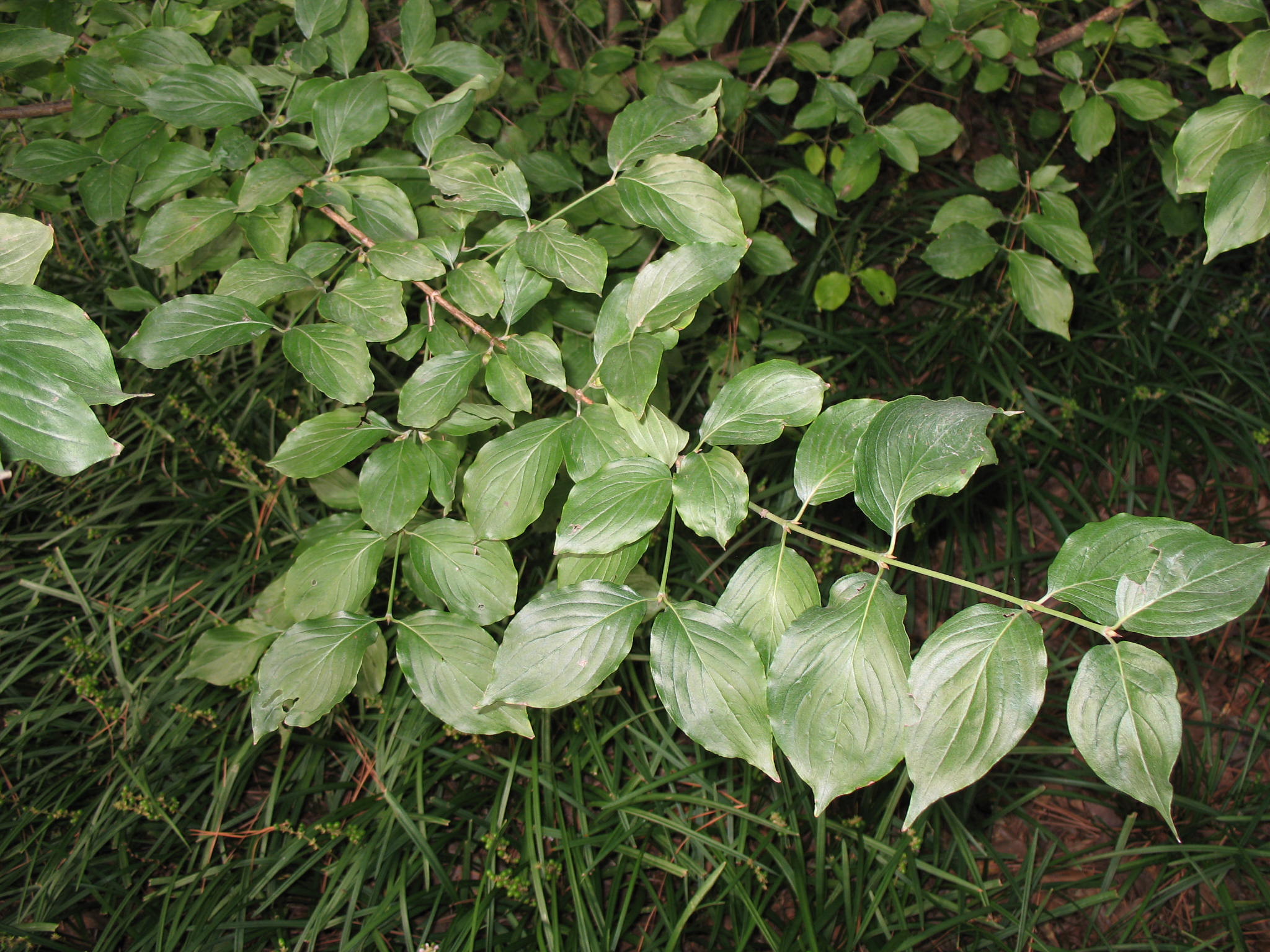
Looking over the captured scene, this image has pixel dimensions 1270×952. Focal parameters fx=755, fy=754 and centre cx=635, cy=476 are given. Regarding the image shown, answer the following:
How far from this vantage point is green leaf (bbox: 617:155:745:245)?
78 centimetres

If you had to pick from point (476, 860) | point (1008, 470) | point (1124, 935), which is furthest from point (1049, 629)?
point (476, 860)

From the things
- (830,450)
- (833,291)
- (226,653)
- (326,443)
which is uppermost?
(830,450)

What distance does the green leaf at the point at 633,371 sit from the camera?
0.69 m

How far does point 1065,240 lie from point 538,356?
38.3 inches

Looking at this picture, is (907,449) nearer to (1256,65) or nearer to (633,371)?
(633,371)

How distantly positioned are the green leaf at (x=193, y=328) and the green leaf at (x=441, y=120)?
1.13 ft

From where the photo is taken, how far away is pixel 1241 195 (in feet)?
2.72

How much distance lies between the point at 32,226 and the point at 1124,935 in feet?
5.99

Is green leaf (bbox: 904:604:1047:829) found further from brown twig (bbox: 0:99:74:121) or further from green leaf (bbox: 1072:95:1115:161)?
brown twig (bbox: 0:99:74:121)

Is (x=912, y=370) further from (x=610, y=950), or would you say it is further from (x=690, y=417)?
(x=610, y=950)

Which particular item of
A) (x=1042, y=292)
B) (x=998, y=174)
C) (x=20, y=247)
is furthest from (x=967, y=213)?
(x=20, y=247)

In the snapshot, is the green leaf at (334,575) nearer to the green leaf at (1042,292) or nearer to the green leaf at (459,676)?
the green leaf at (459,676)

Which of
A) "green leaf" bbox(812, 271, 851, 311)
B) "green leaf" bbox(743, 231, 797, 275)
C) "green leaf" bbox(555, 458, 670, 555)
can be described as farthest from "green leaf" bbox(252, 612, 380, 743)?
"green leaf" bbox(812, 271, 851, 311)

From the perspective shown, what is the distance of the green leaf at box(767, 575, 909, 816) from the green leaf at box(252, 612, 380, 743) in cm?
44
